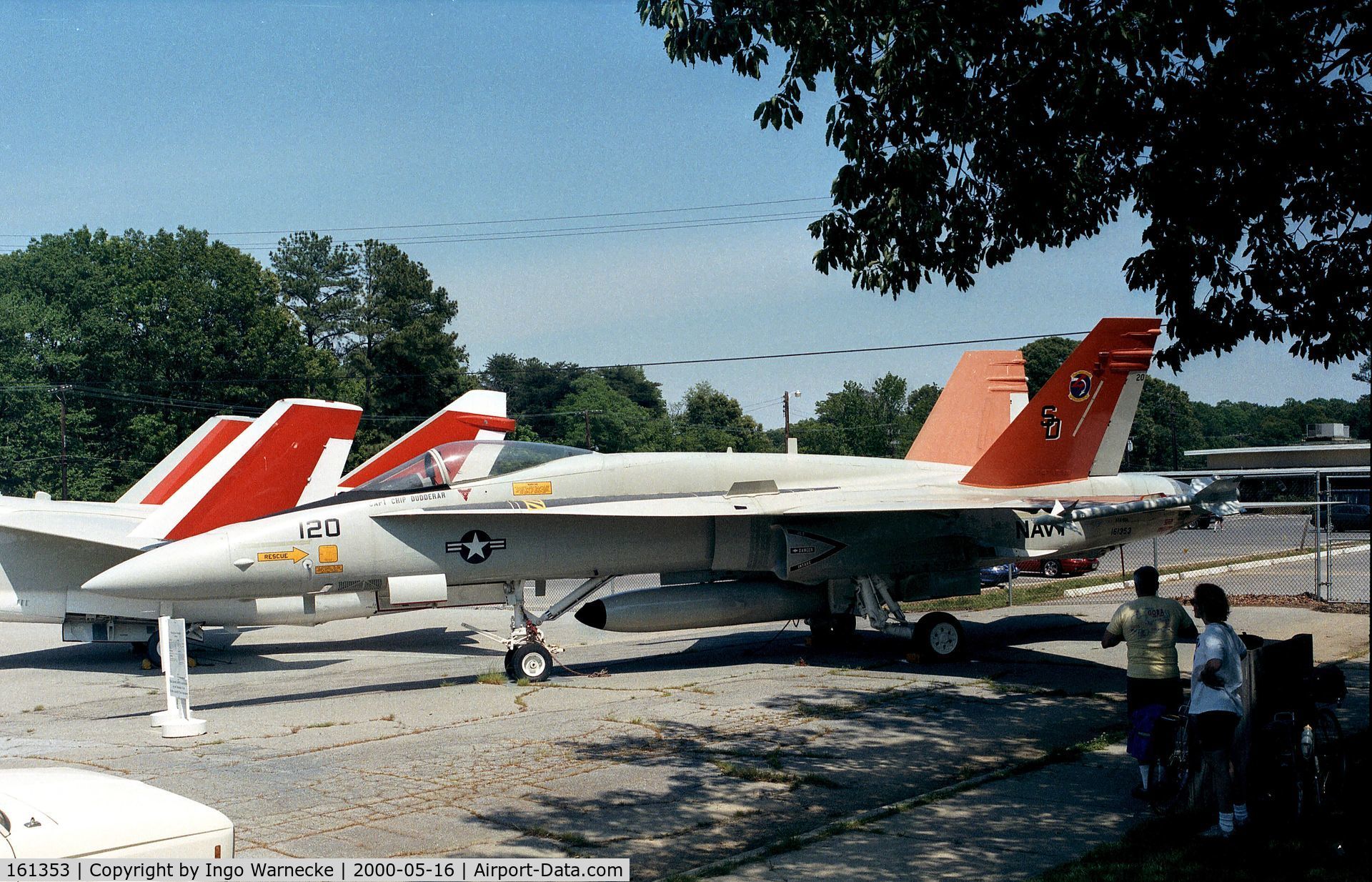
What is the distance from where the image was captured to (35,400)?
47375mm

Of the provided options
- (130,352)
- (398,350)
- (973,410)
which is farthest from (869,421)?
(973,410)

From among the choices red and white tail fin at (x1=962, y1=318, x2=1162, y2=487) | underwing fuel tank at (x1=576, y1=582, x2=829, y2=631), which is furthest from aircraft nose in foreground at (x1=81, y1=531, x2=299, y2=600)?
red and white tail fin at (x1=962, y1=318, x2=1162, y2=487)

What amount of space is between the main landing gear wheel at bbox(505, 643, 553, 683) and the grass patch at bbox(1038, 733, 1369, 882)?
26.1 ft

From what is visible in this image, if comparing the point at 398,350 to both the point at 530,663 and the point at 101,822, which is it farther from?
the point at 101,822

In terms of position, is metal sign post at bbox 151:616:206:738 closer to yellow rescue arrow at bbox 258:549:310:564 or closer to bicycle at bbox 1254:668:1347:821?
yellow rescue arrow at bbox 258:549:310:564

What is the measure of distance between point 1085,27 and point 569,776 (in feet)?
21.8

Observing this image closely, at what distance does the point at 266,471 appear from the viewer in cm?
1750

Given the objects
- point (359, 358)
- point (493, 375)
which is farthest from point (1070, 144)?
point (493, 375)

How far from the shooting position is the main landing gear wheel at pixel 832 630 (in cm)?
1587

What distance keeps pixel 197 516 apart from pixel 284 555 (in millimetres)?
5040

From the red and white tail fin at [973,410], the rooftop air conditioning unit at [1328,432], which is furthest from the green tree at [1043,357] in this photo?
the red and white tail fin at [973,410]

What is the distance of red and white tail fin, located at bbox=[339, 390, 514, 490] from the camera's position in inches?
747

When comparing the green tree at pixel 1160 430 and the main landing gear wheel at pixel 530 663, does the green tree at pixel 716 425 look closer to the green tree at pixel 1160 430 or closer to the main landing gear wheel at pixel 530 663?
the green tree at pixel 1160 430

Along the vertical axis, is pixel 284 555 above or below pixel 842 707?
above
